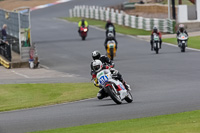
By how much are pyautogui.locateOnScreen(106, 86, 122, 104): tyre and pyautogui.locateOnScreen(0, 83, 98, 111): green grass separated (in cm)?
302

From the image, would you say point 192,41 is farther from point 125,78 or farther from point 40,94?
point 40,94

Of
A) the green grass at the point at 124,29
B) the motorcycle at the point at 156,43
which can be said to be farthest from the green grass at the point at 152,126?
the green grass at the point at 124,29

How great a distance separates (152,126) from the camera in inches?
443

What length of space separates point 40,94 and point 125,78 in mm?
3922

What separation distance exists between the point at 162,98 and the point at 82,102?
8.26 ft

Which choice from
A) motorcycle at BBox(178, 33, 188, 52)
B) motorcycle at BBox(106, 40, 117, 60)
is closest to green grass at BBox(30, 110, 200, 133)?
motorcycle at BBox(106, 40, 117, 60)

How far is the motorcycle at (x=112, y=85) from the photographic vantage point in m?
15.4

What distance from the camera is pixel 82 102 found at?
17781mm

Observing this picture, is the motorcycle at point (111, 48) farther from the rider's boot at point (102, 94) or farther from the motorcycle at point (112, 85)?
the motorcycle at point (112, 85)

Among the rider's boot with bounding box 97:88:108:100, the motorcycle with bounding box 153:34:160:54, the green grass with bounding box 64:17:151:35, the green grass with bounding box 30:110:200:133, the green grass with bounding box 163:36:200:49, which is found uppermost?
the green grass with bounding box 30:110:200:133

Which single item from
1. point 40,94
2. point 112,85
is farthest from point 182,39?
point 112,85

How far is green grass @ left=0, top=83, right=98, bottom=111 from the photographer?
18594 millimetres

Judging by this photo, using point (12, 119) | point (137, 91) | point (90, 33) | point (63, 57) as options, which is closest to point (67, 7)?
point (90, 33)

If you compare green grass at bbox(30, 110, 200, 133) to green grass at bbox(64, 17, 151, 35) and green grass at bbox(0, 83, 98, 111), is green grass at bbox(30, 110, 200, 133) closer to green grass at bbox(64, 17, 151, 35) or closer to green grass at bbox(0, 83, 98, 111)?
green grass at bbox(0, 83, 98, 111)
